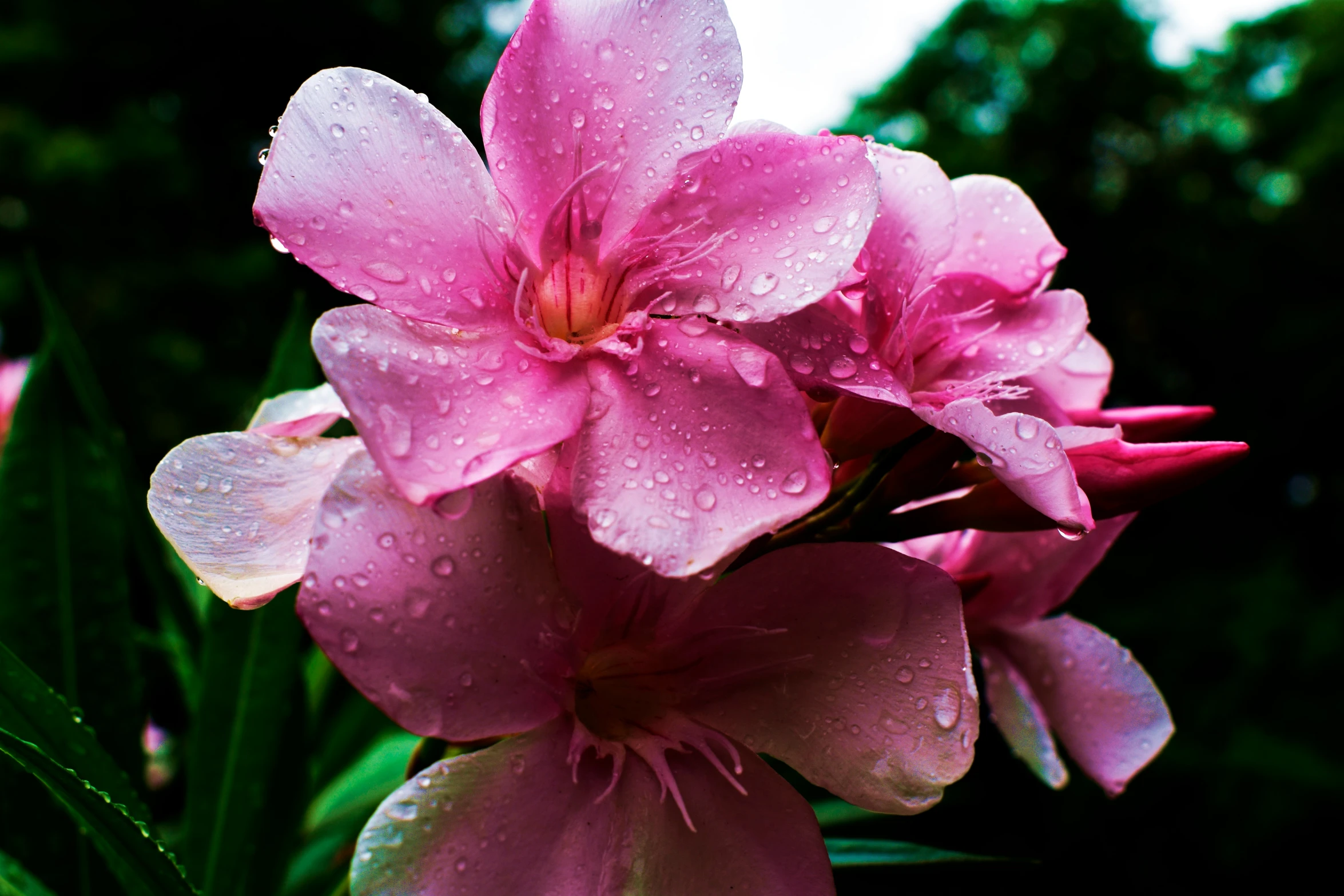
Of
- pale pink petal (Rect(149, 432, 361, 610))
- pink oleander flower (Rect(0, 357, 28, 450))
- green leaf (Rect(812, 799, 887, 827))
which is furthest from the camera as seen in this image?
pink oleander flower (Rect(0, 357, 28, 450))

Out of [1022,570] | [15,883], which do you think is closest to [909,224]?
[1022,570]

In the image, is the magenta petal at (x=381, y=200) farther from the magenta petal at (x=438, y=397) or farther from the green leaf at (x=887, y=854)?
the green leaf at (x=887, y=854)

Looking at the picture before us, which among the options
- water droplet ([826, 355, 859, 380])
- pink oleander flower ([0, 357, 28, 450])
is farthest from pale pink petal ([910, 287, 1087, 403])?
pink oleander flower ([0, 357, 28, 450])

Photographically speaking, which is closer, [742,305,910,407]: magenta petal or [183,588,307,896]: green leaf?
[742,305,910,407]: magenta petal

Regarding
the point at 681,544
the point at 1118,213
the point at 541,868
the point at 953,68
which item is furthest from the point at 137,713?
the point at 953,68

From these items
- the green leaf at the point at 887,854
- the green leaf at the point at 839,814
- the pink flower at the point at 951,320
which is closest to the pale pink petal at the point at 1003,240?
the pink flower at the point at 951,320

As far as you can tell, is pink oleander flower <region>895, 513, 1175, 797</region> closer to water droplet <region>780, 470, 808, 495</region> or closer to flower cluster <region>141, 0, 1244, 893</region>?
flower cluster <region>141, 0, 1244, 893</region>

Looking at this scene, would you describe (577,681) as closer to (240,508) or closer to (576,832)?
(576,832)
